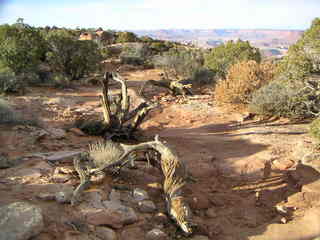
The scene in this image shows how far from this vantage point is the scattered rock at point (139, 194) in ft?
14.8

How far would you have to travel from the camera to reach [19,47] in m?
13.8

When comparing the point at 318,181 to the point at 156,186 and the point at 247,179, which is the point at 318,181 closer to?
the point at 247,179

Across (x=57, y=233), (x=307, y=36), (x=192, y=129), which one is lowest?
(x=192, y=129)

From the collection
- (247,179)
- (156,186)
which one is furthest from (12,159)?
(247,179)

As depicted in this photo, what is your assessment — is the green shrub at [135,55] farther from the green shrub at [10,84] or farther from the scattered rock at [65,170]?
the scattered rock at [65,170]

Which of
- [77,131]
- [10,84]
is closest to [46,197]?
[77,131]

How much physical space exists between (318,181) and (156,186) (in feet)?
8.77

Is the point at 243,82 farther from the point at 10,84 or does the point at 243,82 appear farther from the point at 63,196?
the point at 10,84

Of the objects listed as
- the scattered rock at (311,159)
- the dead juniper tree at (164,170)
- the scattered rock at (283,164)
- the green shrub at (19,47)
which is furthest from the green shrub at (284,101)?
the green shrub at (19,47)

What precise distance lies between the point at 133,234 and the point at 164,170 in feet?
3.91

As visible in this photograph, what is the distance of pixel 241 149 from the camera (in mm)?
6930

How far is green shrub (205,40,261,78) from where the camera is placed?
16.2 meters

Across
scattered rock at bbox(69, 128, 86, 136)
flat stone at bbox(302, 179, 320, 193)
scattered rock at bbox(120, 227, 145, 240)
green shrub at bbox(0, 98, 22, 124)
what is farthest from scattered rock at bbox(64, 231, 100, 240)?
green shrub at bbox(0, 98, 22, 124)

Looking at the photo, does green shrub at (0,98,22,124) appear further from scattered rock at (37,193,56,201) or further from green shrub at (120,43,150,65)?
green shrub at (120,43,150,65)
